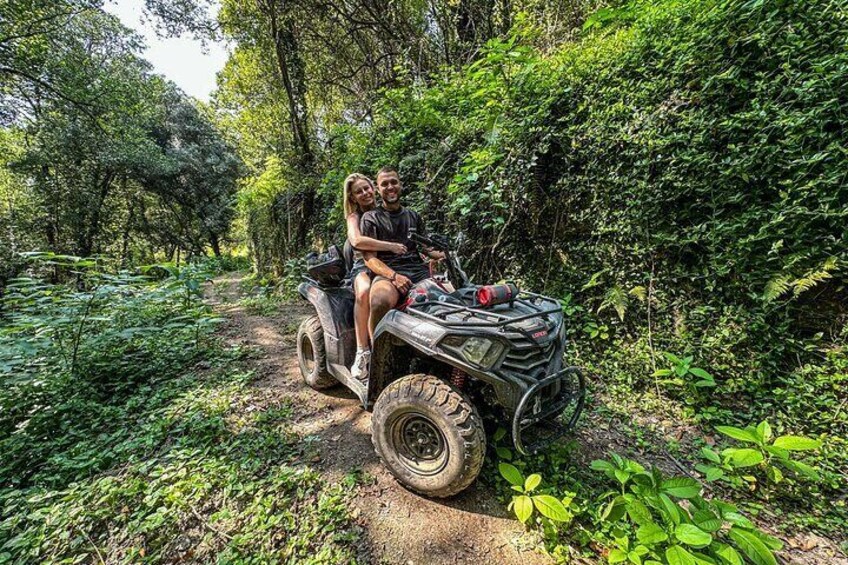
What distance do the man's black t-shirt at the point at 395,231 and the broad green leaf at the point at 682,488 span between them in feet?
6.54

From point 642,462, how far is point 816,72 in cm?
293

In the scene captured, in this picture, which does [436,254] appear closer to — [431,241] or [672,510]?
[431,241]

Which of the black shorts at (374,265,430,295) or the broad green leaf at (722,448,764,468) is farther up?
the black shorts at (374,265,430,295)

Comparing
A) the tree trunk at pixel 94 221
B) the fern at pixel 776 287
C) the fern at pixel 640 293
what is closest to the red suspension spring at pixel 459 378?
the fern at pixel 640 293

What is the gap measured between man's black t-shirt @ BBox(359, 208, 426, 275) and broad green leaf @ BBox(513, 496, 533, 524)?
1.66 metres

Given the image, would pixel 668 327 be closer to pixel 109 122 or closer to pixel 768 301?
pixel 768 301

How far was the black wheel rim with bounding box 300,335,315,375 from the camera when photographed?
3320mm

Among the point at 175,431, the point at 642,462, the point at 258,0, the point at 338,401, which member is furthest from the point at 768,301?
the point at 258,0

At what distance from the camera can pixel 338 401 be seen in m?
3.08

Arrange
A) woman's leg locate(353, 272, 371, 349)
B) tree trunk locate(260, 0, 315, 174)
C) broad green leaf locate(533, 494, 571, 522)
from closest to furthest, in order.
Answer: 1. broad green leaf locate(533, 494, 571, 522)
2. woman's leg locate(353, 272, 371, 349)
3. tree trunk locate(260, 0, 315, 174)

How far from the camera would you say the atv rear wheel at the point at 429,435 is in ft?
5.57

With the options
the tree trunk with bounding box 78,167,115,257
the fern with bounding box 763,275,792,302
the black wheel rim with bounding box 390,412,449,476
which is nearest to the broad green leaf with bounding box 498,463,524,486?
the black wheel rim with bounding box 390,412,449,476

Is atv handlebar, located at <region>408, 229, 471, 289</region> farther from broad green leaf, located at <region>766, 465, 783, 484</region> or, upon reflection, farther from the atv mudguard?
broad green leaf, located at <region>766, 465, 783, 484</region>

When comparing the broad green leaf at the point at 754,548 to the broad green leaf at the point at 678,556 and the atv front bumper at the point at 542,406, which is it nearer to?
the broad green leaf at the point at 678,556
